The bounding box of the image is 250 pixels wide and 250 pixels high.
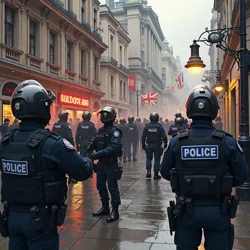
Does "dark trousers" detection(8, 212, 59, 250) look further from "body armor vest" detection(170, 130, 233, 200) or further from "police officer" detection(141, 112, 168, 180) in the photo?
"police officer" detection(141, 112, 168, 180)

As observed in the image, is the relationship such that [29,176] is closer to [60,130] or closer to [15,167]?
[15,167]

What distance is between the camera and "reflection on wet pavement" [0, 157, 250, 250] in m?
4.07

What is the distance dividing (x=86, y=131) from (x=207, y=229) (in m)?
7.00

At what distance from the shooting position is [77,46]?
71.1 ft

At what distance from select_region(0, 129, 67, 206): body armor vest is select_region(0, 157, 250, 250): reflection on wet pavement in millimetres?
1712

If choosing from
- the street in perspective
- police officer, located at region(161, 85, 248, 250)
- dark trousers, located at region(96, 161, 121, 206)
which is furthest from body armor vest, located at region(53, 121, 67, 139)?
police officer, located at region(161, 85, 248, 250)

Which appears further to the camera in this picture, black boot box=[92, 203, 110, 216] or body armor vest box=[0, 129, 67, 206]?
black boot box=[92, 203, 110, 216]

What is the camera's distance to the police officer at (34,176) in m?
2.50

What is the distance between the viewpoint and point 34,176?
251 cm

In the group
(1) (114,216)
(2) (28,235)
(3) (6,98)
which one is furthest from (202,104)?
(3) (6,98)

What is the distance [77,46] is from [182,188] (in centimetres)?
2019

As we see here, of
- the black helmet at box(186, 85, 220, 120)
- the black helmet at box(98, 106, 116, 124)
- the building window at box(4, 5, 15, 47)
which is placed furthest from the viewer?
the building window at box(4, 5, 15, 47)

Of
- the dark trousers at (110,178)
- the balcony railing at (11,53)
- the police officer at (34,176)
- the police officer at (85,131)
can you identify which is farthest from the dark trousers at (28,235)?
the balcony railing at (11,53)

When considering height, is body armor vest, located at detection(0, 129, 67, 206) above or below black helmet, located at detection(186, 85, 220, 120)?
below
